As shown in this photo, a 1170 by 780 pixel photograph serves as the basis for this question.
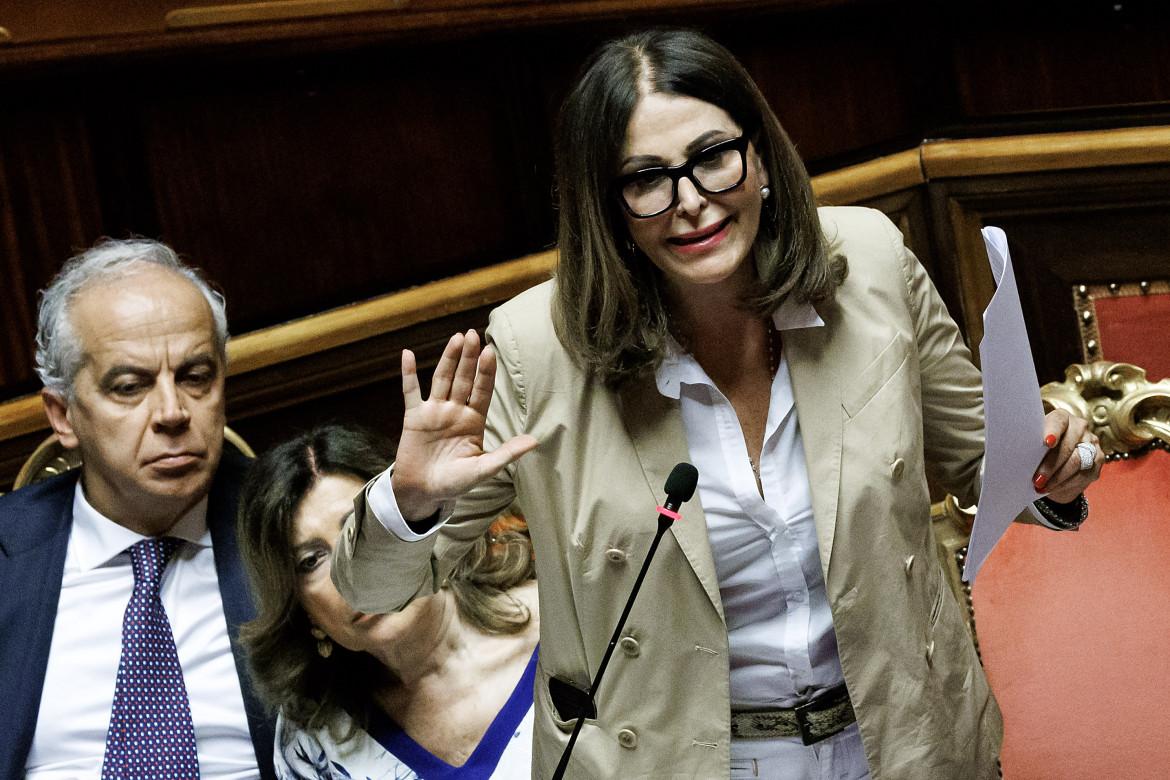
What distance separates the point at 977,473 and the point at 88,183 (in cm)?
197

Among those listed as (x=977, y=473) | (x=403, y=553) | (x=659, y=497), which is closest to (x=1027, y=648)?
(x=977, y=473)

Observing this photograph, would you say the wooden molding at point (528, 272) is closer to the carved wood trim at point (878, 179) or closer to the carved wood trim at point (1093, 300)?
the carved wood trim at point (878, 179)

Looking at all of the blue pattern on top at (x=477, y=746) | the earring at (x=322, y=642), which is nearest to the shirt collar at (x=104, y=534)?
the earring at (x=322, y=642)

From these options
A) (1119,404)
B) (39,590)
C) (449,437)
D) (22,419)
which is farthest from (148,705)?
(1119,404)

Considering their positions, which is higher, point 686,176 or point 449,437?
point 686,176

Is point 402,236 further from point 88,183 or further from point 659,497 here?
point 659,497

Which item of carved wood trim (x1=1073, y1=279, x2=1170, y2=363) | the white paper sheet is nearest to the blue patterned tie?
the white paper sheet

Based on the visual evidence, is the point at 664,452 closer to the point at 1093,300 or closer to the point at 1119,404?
the point at 1119,404

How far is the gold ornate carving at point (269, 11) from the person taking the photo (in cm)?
250

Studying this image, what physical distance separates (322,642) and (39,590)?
1.63 ft

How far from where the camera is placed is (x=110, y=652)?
2.03 meters

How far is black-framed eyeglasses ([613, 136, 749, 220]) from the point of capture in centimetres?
122

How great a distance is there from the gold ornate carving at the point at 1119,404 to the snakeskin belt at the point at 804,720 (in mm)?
702

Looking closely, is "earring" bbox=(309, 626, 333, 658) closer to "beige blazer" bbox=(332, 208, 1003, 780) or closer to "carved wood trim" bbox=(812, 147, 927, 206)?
"beige blazer" bbox=(332, 208, 1003, 780)
